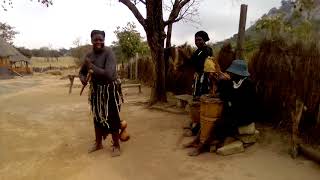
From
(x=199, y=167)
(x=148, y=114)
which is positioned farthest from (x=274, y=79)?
(x=148, y=114)

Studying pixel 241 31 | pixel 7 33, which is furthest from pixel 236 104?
pixel 7 33

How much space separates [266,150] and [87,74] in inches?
109

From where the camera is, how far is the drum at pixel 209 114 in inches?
227

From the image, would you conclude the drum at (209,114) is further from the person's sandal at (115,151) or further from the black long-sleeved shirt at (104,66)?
the black long-sleeved shirt at (104,66)

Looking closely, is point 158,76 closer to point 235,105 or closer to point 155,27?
point 155,27

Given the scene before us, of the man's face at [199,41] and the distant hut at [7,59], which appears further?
the distant hut at [7,59]

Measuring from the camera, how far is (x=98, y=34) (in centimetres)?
577

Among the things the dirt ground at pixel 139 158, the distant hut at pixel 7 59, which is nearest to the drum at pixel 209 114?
the dirt ground at pixel 139 158

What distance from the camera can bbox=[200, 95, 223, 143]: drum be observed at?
577cm

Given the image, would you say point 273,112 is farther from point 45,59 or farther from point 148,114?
point 45,59

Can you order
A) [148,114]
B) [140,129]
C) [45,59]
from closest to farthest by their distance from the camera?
[140,129]
[148,114]
[45,59]

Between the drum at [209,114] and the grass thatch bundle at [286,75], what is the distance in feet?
3.58

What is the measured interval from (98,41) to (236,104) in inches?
85.0

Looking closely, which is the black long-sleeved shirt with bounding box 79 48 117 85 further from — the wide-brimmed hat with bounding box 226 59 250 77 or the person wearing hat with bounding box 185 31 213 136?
the wide-brimmed hat with bounding box 226 59 250 77
